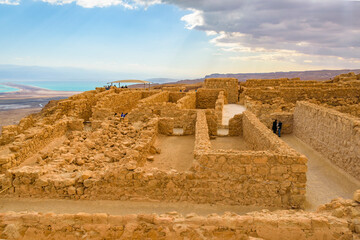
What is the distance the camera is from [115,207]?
18.0 ft

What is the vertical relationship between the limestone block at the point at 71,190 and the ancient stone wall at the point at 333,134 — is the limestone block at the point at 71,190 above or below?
below

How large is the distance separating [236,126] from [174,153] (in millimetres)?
4133

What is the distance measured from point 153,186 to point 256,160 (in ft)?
7.24

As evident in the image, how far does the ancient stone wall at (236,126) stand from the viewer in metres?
11.5

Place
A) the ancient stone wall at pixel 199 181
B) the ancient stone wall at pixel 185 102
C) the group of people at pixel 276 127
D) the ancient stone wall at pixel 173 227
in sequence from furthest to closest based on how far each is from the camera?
the ancient stone wall at pixel 185 102 → the group of people at pixel 276 127 → the ancient stone wall at pixel 199 181 → the ancient stone wall at pixel 173 227

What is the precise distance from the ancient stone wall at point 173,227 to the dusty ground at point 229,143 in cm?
632

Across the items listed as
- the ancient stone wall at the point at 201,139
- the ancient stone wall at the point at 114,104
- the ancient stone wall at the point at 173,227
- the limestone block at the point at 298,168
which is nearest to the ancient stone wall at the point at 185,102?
the ancient stone wall at the point at 114,104

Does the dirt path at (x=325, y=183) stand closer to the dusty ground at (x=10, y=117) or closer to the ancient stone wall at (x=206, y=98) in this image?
the ancient stone wall at (x=206, y=98)

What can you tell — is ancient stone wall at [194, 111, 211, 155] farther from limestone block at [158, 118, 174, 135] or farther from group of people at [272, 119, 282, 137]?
group of people at [272, 119, 282, 137]

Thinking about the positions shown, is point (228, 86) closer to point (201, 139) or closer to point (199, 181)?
point (201, 139)

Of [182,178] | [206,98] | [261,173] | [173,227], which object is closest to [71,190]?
[182,178]

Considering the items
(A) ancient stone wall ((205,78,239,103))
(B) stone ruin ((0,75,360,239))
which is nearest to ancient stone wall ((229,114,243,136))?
(B) stone ruin ((0,75,360,239))

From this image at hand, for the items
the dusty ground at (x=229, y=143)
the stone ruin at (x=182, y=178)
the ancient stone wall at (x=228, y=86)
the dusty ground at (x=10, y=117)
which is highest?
the ancient stone wall at (x=228, y=86)

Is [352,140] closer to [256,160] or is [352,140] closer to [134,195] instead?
[256,160]
